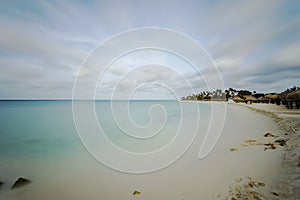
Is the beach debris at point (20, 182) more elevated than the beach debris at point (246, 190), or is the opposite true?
the beach debris at point (246, 190)

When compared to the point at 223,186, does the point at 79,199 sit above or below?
below

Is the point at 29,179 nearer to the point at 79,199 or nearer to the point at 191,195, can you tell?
the point at 79,199

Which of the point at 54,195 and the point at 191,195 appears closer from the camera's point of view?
the point at 191,195

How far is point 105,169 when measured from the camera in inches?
174

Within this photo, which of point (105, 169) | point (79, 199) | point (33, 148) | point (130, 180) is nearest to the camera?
point (79, 199)

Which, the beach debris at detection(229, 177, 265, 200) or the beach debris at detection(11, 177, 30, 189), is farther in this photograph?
the beach debris at detection(11, 177, 30, 189)

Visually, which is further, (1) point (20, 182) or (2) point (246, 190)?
(1) point (20, 182)

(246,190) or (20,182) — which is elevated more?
(246,190)

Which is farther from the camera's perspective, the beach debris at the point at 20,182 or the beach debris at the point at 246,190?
the beach debris at the point at 20,182

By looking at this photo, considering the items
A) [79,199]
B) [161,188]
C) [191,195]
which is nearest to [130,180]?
[161,188]

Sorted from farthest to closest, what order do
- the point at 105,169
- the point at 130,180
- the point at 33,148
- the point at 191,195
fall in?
the point at 33,148 → the point at 105,169 → the point at 130,180 → the point at 191,195

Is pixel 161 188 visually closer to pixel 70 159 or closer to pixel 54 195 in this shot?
pixel 54 195

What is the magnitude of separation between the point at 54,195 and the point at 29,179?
4.23ft

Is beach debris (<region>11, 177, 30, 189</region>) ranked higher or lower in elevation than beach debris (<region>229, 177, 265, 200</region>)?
lower
